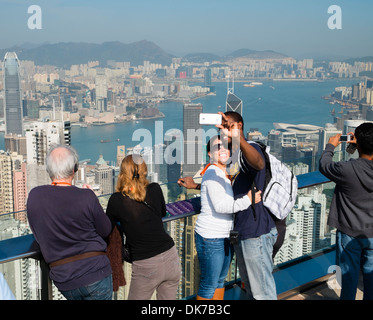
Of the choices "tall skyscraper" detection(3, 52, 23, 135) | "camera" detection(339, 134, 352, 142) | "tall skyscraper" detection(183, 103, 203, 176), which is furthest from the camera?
"tall skyscraper" detection(3, 52, 23, 135)

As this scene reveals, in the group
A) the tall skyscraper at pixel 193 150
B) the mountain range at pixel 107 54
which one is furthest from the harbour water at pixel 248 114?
the tall skyscraper at pixel 193 150

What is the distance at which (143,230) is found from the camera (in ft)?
5.31

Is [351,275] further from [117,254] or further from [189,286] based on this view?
[117,254]

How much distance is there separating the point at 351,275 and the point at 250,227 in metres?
0.62

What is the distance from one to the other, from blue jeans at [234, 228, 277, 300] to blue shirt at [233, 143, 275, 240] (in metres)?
0.02

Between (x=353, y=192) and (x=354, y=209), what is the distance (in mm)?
77

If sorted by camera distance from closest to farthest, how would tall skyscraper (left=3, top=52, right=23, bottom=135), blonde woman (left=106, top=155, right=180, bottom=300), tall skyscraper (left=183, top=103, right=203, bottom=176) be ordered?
blonde woman (left=106, top=155, right=180, bottom=300) → tall skyscraper (left=183, top=103, right=203, bottom=176) → tall skyscraper (left=3, top=52, right=23, bottom=135)

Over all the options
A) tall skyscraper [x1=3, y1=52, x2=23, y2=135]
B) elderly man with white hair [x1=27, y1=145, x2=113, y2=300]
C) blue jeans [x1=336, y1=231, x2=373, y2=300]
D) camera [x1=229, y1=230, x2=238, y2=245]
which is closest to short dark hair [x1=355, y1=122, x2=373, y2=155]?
blue jeans [x1=336, y1=231, x2=373, y2=300]

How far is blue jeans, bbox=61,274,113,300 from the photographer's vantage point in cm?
148

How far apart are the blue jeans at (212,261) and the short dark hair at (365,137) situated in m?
0.71

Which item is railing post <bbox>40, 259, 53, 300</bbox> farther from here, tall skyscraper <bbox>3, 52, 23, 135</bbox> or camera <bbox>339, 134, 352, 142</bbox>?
tall skyscraper <bbox>3, 52, 23, 135</bbox>

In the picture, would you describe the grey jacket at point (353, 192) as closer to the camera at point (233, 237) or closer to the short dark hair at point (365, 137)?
the short dark hair at point (365, 137)

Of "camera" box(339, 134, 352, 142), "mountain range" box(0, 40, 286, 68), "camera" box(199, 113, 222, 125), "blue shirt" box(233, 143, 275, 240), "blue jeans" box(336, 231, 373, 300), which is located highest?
"mountain range" box(0, 40, 286, 68)
